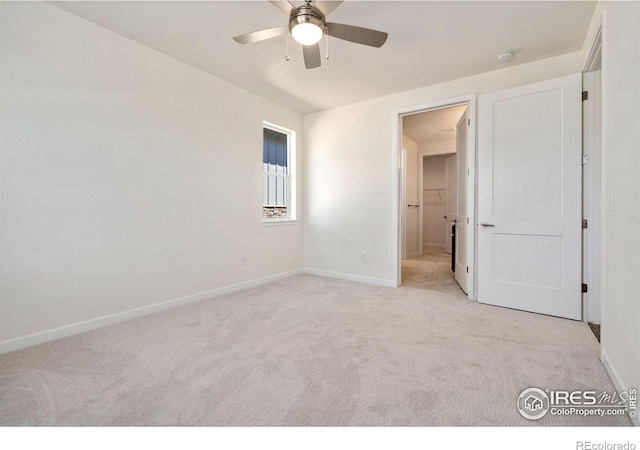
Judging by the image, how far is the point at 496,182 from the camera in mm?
3090

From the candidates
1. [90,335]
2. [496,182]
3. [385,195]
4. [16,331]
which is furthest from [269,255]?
[496,182]

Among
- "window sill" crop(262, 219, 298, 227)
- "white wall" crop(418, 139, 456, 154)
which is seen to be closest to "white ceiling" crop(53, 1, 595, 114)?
"window sill" crop(262, 219, 298, 227)

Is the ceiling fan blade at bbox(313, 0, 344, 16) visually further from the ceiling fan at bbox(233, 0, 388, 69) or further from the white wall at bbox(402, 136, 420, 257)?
the white wall at bbox(402, 136, 420, 257)

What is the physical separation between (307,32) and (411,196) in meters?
5.52

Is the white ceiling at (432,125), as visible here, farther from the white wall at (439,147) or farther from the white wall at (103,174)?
the white wall at (103,174)

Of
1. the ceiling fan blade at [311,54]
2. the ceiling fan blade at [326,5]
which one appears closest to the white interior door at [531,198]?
the ceiling fan blade at [311,54]

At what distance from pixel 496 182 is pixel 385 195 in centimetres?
134

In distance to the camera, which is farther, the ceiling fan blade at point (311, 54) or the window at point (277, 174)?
the window at point (277, 174)

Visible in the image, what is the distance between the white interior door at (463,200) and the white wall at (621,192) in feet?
5.00

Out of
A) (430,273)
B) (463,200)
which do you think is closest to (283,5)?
(463,200)

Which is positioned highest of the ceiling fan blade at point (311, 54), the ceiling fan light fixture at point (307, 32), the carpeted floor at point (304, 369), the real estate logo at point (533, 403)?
the ceiling fan blade at point (311, 54)

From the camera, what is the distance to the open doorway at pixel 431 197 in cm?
425

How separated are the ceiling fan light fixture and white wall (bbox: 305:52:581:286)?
218cm
